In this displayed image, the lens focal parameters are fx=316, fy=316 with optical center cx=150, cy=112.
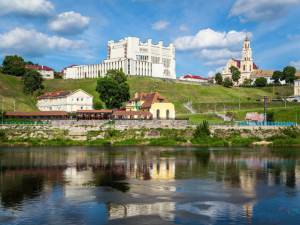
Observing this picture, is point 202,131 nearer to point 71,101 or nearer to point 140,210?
point 140,210

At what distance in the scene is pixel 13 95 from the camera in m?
134

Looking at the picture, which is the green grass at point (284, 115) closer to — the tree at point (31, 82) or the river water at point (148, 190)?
the river water at point (148, 190)

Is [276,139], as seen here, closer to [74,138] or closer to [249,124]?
[249,124]

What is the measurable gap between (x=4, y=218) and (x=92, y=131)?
55.1 meters

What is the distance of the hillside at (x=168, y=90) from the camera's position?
143 meters

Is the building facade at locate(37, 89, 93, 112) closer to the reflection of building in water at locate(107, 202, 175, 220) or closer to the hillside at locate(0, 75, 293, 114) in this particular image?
the hillside at locate(0, 75, 293, 114)

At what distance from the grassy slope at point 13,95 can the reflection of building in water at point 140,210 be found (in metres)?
98.0

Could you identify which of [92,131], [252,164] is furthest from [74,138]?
[252,164]

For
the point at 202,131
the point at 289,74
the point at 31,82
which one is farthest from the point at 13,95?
the point at 289,74

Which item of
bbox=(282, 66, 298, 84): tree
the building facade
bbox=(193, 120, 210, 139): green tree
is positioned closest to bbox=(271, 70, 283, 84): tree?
bbox=(282, 66, 298, 84): tree

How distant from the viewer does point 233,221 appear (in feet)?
71.3

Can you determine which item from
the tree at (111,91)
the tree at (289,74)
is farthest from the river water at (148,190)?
the tree at (289,74)

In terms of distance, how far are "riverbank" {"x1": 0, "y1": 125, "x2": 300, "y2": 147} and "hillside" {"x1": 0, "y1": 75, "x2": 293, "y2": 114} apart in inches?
2059

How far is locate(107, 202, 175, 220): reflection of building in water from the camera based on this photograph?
75.5 ft
